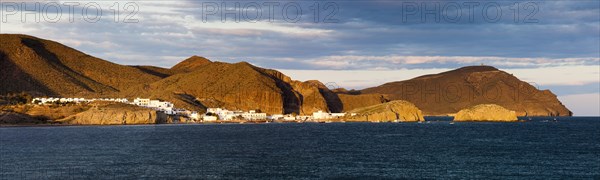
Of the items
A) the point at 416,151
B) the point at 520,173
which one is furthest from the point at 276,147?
the point at 520,173

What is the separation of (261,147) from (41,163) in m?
33.6

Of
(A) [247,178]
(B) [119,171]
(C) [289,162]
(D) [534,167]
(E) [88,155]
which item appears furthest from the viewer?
(E) [88,155]

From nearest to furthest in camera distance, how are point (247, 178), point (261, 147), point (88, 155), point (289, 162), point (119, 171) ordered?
1. point (247, 178)
2. point (119, 171)
3. point (289, 162)
4. point (88, 155)
5. point (261, 147)

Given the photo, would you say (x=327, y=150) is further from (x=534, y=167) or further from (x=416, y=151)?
(x=534, y=167)

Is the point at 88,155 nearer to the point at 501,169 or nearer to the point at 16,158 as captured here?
the point at 16,158

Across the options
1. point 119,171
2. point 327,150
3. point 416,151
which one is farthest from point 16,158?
point 416,151

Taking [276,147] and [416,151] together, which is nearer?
[416,151]

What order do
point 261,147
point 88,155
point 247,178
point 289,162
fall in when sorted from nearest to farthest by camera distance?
point 247,178 < point 289,162 < point 88,155 < point 261,147

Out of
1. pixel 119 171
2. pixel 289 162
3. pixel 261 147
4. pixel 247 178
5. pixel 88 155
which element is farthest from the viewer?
pixel 261 147

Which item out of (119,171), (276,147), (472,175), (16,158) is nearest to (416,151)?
(276,147)

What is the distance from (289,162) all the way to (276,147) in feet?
79.3

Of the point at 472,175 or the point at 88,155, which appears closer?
the point at 472,175

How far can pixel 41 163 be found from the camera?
7019 cm

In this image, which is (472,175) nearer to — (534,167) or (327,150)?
(534,167)
